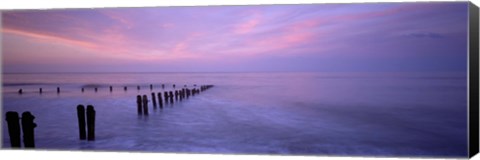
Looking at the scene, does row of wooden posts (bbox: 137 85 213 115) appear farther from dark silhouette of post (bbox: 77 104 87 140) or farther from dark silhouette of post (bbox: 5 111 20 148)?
dark silhouette of post (bbox: 5 111 20 148)

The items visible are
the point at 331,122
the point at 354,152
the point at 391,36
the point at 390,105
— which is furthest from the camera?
the point at 390,105

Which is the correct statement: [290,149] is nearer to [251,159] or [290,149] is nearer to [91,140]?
[251,159]

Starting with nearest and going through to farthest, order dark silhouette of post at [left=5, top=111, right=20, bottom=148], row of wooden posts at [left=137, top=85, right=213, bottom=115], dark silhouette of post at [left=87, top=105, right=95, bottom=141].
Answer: dark silhouette of post at [left=5, top=111, right=20, bottom=148] < dark silhouette of post at [left=87, top=105, right=95, bottom=141] < row of wooden posts at [left=137, top=85, right=213, bottom=115]

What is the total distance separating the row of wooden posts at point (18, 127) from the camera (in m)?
6.16

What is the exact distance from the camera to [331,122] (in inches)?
322

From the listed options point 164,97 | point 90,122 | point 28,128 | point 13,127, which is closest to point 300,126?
point 90,122

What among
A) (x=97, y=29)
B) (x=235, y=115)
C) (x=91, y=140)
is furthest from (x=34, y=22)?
(x=235, y=115)

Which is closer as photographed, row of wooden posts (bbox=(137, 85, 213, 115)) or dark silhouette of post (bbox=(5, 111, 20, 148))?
dark silhouette of post (bbox=(5, 111, 20, 148))

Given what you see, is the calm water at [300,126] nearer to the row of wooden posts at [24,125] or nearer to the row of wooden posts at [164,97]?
the row of wooden posts at [164,97]

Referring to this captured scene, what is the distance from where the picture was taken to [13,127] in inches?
245

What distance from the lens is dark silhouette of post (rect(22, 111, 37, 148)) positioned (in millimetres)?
6211

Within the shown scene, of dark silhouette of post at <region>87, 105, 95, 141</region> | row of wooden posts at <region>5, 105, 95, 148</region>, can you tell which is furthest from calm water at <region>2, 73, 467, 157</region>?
row of wooden posts at <region>5, 105, 95, 148</region>

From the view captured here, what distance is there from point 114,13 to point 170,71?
4.94 feet

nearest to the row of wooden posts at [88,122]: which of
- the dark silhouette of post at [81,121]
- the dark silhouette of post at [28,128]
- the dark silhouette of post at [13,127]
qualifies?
the dark silhouette of post at [81,121]
